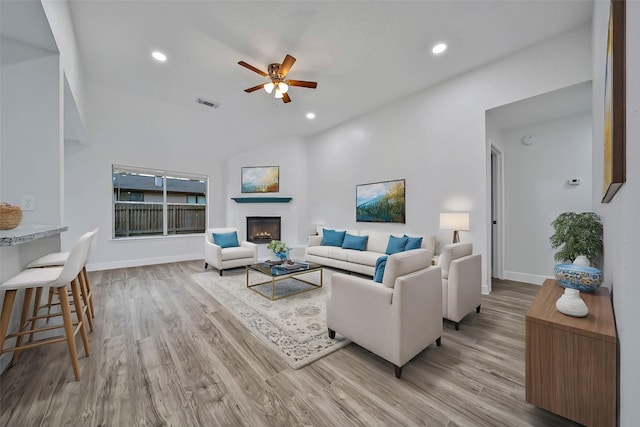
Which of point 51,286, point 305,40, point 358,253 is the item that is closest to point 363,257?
point 358,253

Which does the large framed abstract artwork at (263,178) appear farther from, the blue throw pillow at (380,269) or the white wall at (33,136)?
the blue throw pillow at (380,269)

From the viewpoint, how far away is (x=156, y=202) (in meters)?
5.96

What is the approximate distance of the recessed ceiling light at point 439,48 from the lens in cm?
317

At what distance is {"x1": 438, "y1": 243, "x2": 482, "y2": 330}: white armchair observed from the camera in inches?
96.6

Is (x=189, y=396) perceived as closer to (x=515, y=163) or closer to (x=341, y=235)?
(x=341, y=235)

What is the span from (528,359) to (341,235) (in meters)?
4.03

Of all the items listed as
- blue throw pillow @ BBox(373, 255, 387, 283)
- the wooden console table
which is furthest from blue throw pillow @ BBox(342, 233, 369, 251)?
the wooden console table

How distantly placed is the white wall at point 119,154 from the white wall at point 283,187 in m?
1.02

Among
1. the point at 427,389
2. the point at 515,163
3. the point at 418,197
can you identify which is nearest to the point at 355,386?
the point at 427,389

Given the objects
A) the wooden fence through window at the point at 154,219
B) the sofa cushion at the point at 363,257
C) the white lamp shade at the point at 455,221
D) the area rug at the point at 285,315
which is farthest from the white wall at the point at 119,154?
the white lamp shade at the point at 455,221

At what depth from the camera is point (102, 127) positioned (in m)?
4.62

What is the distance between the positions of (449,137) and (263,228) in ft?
15.4

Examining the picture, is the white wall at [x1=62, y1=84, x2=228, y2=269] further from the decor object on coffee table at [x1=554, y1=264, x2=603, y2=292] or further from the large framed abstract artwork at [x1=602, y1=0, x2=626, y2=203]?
the decor object on coffee table at [x1=554, y1=264, x2=603, y2=292]

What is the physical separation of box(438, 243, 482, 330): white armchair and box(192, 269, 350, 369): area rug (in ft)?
3.64
